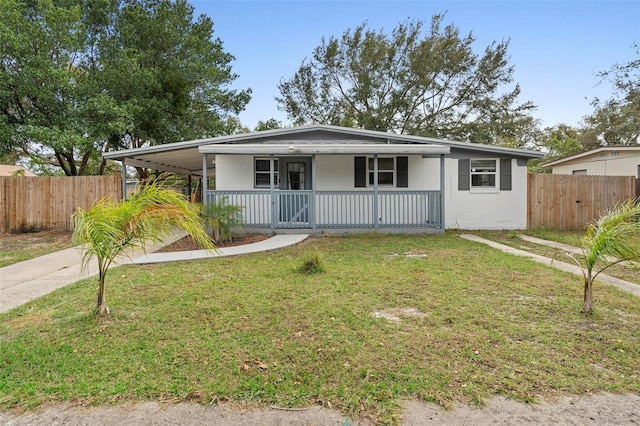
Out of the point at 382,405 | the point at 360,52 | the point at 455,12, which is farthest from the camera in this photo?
the point at 360,52

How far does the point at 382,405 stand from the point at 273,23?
1523 cm

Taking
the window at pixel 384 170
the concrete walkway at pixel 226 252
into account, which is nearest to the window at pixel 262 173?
the concrete walkway at pixel 226 252

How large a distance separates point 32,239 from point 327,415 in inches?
438

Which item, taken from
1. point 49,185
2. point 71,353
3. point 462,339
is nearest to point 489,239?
point 462,339

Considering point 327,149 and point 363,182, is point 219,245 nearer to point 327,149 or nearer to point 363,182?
point 327,149

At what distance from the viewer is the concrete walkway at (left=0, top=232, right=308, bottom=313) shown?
472 centimetres

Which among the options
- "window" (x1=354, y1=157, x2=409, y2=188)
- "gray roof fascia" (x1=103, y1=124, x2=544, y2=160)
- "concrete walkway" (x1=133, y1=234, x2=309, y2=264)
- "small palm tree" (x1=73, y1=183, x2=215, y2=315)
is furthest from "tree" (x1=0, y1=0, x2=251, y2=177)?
"small palm tree" (x1=73, y1=183, x2=215, y2=315)

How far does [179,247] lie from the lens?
27.5ft

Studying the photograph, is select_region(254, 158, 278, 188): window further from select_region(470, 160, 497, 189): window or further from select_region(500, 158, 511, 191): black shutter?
select_region(500, 158, 511, 191): black shutter

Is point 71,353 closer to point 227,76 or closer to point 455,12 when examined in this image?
point 227,76

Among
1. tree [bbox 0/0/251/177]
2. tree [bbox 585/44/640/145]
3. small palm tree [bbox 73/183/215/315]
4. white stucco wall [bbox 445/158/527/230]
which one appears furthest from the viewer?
tree [bbox 585/44/640/145]

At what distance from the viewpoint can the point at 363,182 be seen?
11.2m

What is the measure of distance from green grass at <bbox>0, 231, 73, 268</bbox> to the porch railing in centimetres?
447

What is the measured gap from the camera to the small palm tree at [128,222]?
332 centimetres
